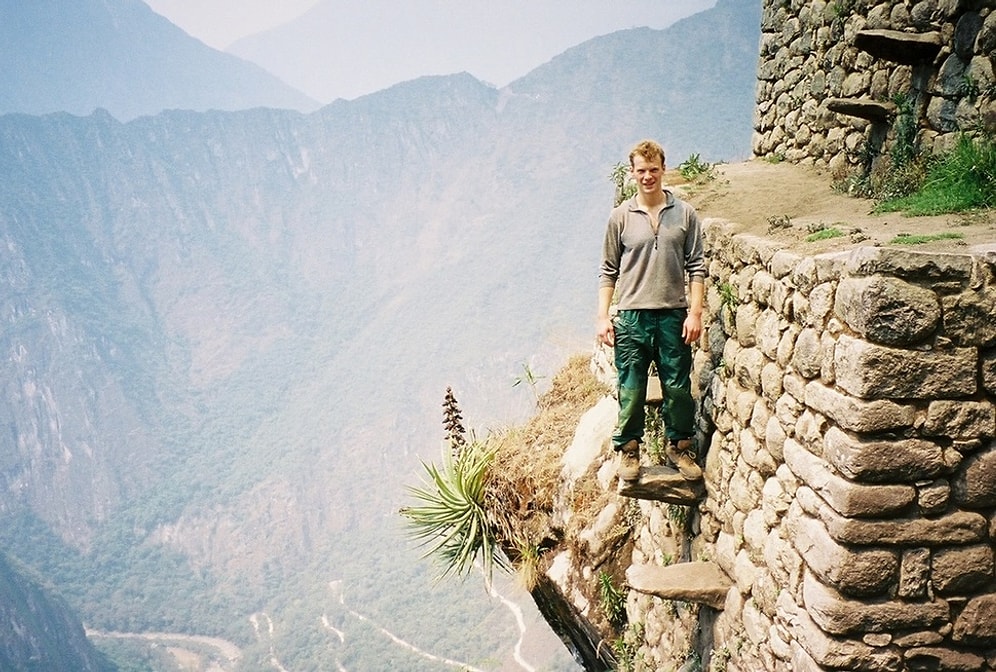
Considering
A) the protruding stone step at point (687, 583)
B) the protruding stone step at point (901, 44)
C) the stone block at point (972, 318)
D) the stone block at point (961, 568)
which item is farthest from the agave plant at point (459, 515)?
the stone block at point (972, 318)

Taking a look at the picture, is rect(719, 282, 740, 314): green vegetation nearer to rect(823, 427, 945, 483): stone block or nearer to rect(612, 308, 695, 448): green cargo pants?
rect(612, 308, 695, 448): green cargo pants

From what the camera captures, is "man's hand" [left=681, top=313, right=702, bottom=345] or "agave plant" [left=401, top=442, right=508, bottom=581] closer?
"man's hand" [left=681, top=313, right=702, bottom=345]

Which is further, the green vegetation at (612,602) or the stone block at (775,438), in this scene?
the green vegetation at (612,602)

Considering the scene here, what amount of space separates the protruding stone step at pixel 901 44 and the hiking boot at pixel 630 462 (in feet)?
9.69

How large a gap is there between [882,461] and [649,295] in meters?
1.56

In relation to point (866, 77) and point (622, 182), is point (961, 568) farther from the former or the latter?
point (622, 182)

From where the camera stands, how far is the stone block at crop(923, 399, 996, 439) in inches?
109

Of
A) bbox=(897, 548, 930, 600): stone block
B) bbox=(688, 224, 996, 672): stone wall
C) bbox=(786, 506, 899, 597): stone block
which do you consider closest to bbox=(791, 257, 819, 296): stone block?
bbox=(688, 224, 996, 672): stone wall

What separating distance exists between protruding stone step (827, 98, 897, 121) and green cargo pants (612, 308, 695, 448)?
2.30 metres

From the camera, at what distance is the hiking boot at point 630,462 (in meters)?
4.32

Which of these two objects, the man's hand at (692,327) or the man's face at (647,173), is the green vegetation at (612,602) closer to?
the man's hand at (692,327)

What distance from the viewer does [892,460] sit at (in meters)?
2.81

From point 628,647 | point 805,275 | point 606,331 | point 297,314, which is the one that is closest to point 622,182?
point 606,331

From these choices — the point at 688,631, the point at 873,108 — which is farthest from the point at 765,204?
the point at 688,631
